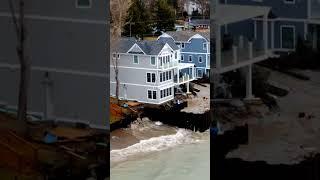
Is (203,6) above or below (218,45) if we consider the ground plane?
above

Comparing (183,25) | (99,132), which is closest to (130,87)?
(183,25)

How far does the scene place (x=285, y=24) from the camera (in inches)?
114

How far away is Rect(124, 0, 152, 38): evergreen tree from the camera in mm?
5320

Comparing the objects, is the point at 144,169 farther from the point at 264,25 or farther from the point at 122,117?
the point at 264,25

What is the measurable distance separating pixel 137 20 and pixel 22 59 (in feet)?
8.07

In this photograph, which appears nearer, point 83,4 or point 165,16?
point 83,4

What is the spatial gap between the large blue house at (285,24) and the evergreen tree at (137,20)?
97.4 inches

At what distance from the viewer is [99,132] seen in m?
3.01

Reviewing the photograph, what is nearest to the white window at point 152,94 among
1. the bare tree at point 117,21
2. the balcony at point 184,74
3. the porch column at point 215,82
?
the balcony at point 184,74

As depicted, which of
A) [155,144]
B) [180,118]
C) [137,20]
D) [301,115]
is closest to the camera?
[301,115]

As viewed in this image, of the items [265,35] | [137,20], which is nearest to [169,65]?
[137,20]

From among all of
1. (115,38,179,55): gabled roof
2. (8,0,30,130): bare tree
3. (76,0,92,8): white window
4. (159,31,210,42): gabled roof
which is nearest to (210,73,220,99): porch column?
(76,0,92,8): white window

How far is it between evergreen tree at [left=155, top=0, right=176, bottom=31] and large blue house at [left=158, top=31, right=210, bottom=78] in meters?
0.08

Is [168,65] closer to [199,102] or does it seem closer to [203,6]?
[199,102]
